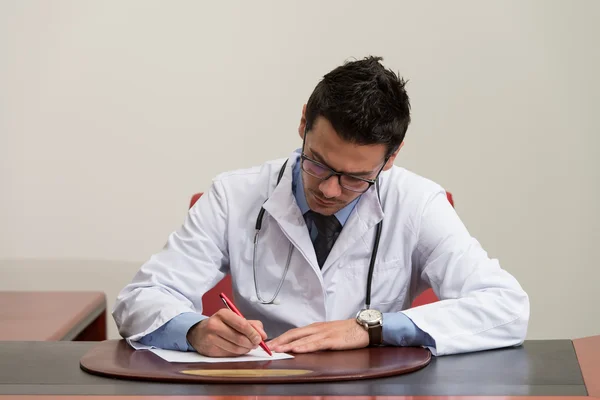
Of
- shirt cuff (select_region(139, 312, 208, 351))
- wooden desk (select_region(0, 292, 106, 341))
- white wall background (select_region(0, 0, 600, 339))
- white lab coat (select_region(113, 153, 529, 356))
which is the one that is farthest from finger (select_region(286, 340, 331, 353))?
white wall background (select_region(0, 0, 600, 339))

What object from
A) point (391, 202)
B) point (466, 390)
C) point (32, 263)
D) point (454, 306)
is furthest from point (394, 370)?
point (32, 263)

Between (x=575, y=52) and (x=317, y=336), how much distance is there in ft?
6.26

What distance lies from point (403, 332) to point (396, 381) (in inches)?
11.0

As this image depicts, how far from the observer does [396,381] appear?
1.36 meters

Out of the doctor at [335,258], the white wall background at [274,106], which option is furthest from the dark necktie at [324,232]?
the white wall background at [274,106]

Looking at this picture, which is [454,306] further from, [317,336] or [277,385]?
[277,385]

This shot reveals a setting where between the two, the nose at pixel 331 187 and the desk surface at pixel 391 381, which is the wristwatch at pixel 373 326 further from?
the nose at pixel 331 187

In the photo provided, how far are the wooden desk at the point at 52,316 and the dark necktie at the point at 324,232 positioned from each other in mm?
708

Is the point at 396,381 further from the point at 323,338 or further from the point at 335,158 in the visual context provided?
the point at 335,158

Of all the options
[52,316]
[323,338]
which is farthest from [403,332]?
[52,316]

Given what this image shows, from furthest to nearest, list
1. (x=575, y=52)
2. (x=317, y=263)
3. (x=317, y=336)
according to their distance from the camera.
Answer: (x=575, y=52)
(x=317, y=263)
(x=317, y=336)

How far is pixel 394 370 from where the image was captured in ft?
4.58

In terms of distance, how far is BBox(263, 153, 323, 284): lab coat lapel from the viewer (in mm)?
1884

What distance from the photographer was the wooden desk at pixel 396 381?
50.3 inches
